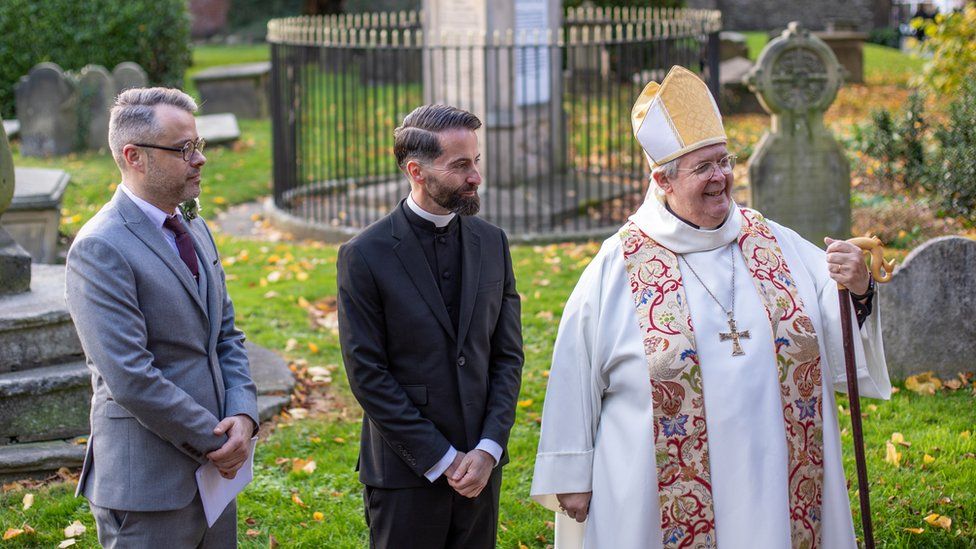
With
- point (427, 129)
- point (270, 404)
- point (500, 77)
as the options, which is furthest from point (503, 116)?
point (427, 129)

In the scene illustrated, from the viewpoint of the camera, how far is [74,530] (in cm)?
466

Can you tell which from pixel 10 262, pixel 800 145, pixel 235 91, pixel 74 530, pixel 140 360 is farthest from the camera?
pixel 235 91

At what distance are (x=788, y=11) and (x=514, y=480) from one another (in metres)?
30.5

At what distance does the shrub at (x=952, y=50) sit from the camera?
1091 cm

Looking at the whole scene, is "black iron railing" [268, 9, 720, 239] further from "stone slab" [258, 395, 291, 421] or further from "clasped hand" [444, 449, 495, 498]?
"clasped hand" [444, 449, 495, 498]

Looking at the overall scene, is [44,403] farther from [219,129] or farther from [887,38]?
[887,38]

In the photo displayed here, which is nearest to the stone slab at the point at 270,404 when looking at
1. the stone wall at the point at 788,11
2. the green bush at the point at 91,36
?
the green bush at the point at 91,36

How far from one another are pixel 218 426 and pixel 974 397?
416 centimetres

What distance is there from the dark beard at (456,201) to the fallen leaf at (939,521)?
8.15ft

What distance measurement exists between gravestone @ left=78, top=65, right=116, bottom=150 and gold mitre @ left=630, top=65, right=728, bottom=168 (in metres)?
11.6

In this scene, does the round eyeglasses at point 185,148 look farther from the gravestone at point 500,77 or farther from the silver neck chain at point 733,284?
the gravestone at point 500,77

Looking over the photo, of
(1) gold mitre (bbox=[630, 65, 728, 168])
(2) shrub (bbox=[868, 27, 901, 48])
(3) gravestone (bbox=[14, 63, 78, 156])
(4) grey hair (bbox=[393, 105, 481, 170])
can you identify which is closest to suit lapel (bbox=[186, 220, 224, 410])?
(4) grey hair (bbox=[393, 105, 481, 170])

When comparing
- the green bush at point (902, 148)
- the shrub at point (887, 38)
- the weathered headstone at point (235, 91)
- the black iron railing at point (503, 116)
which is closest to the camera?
the green bush at point (902, 148)

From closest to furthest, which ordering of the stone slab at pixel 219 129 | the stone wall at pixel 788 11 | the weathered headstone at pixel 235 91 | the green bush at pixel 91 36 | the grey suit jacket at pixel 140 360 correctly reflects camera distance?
the grey suit jacket at pixel 140 360
the stone slab at pixel 219 129
the green bush at pixel 91 36
the weathered headstone at pixel 235 91
the stone wall at pixel 788 11
